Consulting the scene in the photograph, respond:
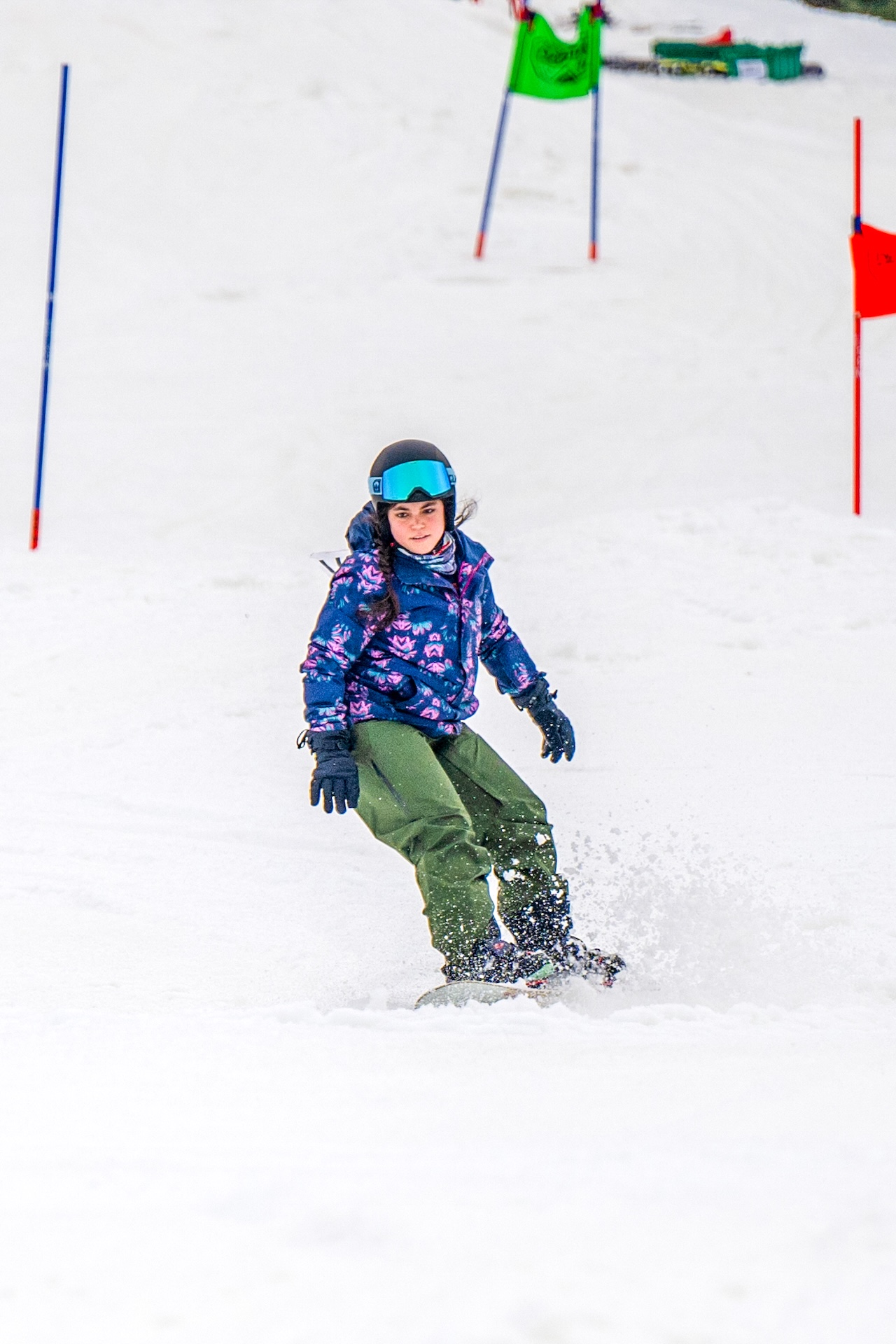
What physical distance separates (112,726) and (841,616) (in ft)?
11.7

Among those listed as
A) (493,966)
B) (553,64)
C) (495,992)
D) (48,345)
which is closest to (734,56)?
(553,64)

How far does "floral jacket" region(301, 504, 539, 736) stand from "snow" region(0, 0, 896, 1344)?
736mm

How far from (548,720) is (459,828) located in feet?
2.27

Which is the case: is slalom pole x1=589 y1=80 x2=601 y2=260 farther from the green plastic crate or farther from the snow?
the green plastic crate

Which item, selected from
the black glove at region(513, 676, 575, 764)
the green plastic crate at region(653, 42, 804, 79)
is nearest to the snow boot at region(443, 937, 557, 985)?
the black glove at region(513, 676, 575, 764)

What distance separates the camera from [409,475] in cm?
323

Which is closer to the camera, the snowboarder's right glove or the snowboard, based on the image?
the snowboard

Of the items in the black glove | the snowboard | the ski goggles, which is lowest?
the snowboard

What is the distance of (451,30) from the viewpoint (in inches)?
649

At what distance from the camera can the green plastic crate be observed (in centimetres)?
1822

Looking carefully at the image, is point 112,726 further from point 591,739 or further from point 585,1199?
point 585,1199

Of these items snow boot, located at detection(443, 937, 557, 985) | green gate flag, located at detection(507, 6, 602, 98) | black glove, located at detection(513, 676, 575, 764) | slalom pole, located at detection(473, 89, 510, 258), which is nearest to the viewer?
snow boot, located at detection(443, 937, 557, 985)

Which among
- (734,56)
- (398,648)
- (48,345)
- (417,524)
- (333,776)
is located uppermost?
(734,56)

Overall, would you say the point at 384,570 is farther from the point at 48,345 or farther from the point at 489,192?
the point at 489,192
